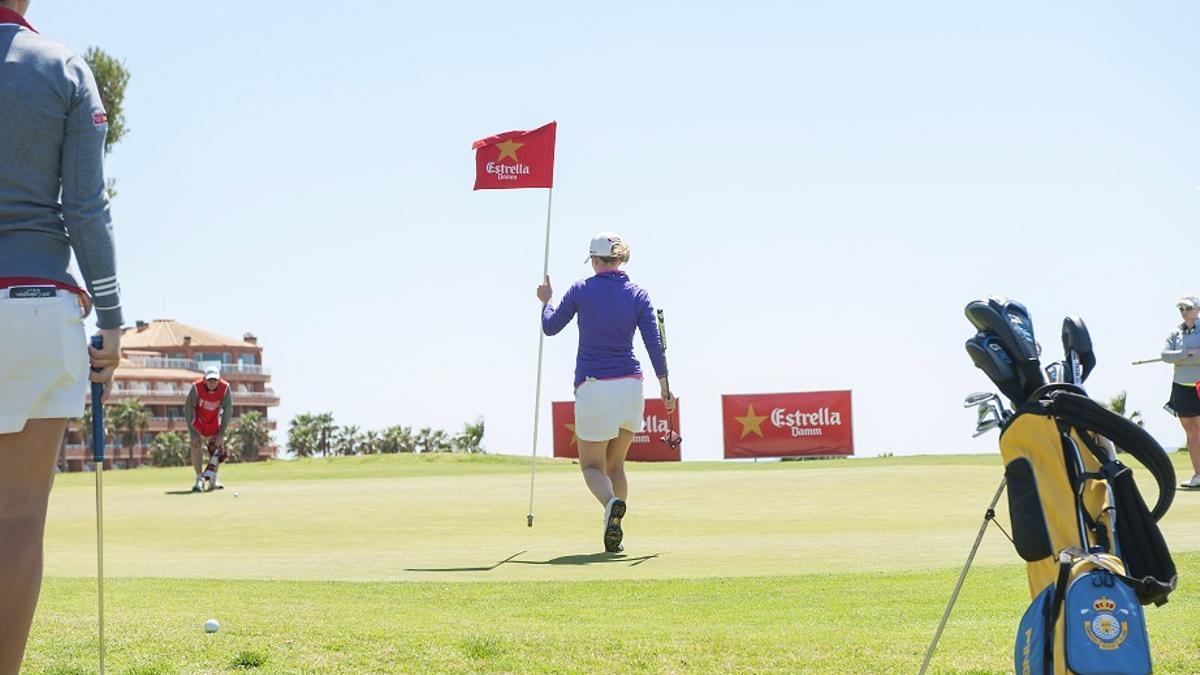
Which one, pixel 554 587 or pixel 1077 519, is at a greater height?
pixel 1077 519

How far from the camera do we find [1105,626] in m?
4.40

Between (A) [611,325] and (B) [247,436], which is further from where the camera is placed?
(B) [247,436]

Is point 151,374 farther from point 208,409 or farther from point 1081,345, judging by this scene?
point 1081,345

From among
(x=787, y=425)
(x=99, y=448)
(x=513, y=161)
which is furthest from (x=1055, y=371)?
(x=787, y=425)

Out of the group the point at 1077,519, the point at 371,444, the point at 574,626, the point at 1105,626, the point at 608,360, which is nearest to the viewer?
the point at 1105,626

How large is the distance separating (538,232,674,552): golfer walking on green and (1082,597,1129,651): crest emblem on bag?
750 cm

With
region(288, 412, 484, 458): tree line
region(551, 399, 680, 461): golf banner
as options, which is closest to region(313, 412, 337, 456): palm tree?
region(288, 412, 484, 458): tree line

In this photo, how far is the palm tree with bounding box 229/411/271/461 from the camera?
15325cm

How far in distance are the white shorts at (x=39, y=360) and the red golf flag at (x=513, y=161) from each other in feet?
38.5

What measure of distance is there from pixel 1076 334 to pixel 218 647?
405 centimetres

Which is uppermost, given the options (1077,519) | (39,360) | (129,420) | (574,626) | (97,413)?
(129,420)

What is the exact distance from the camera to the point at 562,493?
64.6 ft

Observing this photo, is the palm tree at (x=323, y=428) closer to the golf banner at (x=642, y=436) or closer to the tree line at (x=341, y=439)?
the tree line at (x=341, y=439)

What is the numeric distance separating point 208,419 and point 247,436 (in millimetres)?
132941
